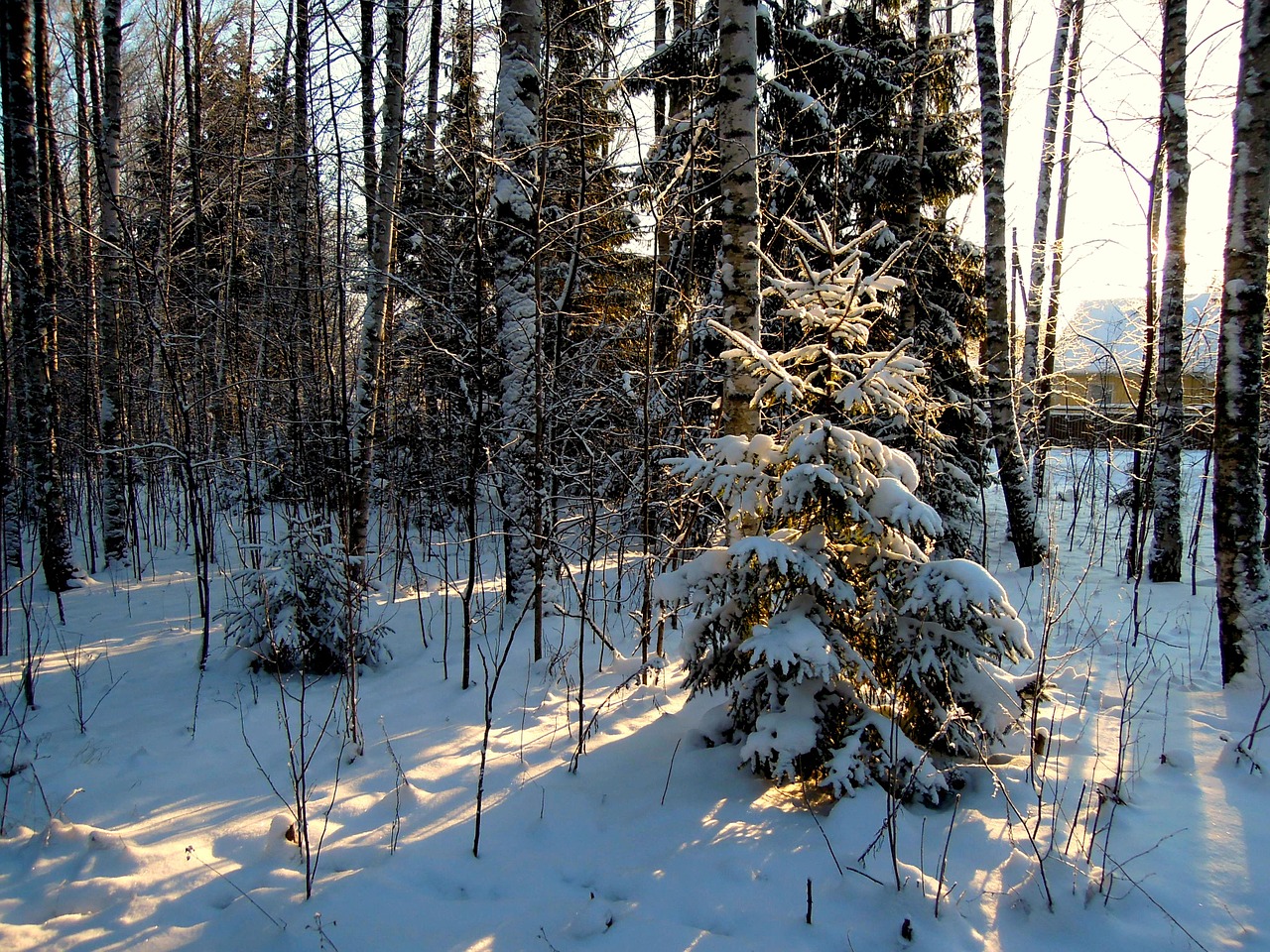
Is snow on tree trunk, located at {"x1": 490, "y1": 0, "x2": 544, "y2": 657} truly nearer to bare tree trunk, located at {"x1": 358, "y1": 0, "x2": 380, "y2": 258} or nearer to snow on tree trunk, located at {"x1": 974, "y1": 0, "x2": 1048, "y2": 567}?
bare tree trunk, located at {"x1": 358, "y1": 0, "x2": 380, "y2": 258}

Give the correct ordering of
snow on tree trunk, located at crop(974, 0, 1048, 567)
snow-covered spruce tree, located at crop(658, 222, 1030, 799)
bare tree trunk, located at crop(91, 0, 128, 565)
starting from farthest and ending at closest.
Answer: snow on tree trunk, located at crop(974, 0, 1048, 567) → bare tree trunk, located at crop(91, 0, 128, 565) → snow-covered spruce tree, located at crop(658, 222, 1030, 799)

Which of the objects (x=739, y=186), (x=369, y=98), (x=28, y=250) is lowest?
(x=739, y=186)

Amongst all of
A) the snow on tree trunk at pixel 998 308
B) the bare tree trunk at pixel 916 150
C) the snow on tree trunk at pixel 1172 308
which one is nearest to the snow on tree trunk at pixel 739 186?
the bare tree trunk at pixel 916 150

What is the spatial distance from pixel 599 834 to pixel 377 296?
206 inches

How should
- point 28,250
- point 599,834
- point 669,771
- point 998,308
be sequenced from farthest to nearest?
1. point 998,308
2. point 28,250
3. point 669,771
4. point 599,834

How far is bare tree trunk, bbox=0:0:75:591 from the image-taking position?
6742 mm

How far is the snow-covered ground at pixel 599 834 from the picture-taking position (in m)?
2.47

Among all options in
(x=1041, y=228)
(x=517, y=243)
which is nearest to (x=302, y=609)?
(x=517, y=243)

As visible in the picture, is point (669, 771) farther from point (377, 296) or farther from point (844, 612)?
point (377, 296)

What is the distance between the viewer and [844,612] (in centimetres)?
330

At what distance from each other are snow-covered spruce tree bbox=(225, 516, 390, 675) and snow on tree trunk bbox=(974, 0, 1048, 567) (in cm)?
767

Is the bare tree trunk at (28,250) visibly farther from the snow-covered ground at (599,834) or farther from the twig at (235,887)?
the twig at (235,887)

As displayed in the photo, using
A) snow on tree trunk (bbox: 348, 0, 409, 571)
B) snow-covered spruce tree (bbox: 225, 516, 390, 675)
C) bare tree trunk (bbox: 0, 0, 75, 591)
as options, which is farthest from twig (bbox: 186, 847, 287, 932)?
bare tree trunk (bbox: 0, 0, 75, 591)

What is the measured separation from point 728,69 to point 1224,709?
17.1 feet
